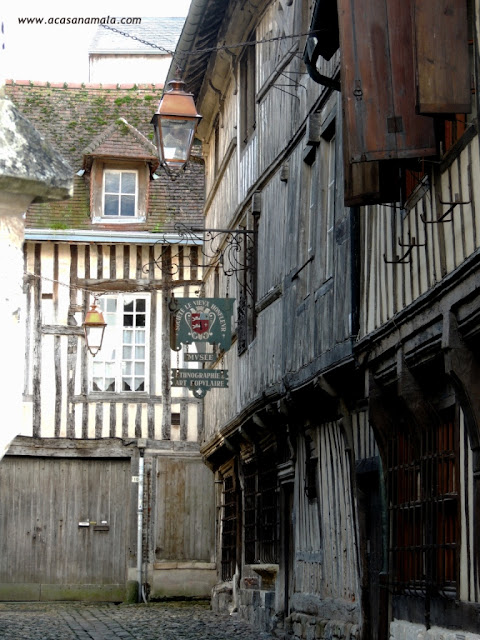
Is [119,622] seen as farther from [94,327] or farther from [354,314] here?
[354,314]

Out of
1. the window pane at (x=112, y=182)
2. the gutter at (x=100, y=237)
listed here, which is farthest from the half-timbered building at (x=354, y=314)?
the window pane at (x=112, y=182)

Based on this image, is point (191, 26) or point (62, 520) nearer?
point (191, 26)

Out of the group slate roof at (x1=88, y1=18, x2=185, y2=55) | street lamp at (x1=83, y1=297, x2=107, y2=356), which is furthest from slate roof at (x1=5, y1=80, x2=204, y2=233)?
slate roof at (x1=88, y1=18, x2=185, y2=55)

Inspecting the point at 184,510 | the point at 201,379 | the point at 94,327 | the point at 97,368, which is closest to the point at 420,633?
the point at 201,379

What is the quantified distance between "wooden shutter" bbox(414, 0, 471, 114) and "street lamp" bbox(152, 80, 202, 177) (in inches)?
165

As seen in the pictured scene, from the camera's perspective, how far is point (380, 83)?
22.7ft

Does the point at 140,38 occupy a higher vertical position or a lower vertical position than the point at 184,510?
higher

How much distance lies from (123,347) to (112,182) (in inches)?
103

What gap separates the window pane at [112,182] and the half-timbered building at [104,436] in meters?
0.39

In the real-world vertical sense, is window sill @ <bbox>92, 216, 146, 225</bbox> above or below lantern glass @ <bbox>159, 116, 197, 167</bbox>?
above

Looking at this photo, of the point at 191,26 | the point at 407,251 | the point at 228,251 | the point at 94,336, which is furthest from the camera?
the point at 94,336

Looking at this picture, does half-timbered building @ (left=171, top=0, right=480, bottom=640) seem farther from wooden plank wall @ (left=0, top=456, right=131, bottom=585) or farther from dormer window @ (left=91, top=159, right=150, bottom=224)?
dormer window @ (left=91, top=159, right=150, bottom=224)

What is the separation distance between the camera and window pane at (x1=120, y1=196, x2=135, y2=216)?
19.4 metres

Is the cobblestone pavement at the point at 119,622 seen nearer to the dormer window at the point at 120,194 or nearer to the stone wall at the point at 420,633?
the stone wall at the point at 420,633
